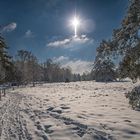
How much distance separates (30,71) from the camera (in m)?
74.8

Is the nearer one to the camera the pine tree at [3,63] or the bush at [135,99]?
the bush at [135,99]

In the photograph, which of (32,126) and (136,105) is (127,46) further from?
(32,126)

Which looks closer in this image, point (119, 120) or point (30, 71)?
point (119, 120)

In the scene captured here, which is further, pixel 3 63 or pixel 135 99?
pixel 3 63

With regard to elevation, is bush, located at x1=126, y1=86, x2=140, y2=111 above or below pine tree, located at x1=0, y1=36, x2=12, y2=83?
below

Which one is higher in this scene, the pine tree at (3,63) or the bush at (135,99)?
the pine tree at (3,63)

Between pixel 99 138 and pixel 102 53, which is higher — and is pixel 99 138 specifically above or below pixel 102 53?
below

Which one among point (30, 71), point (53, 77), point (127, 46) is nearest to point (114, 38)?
point (127, 46)

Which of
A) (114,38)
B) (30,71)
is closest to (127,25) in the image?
(114,38)

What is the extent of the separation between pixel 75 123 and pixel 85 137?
220 centimetres

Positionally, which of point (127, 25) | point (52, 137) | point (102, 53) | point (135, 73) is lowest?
point (52, 137)

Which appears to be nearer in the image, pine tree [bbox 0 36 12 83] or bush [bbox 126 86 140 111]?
bush [bbox 126 86 140 111]

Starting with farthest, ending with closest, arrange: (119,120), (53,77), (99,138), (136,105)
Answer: (53,77), (136,105), (119,120), (99,138)

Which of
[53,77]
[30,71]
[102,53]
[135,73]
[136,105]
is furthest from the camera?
[53,77]
